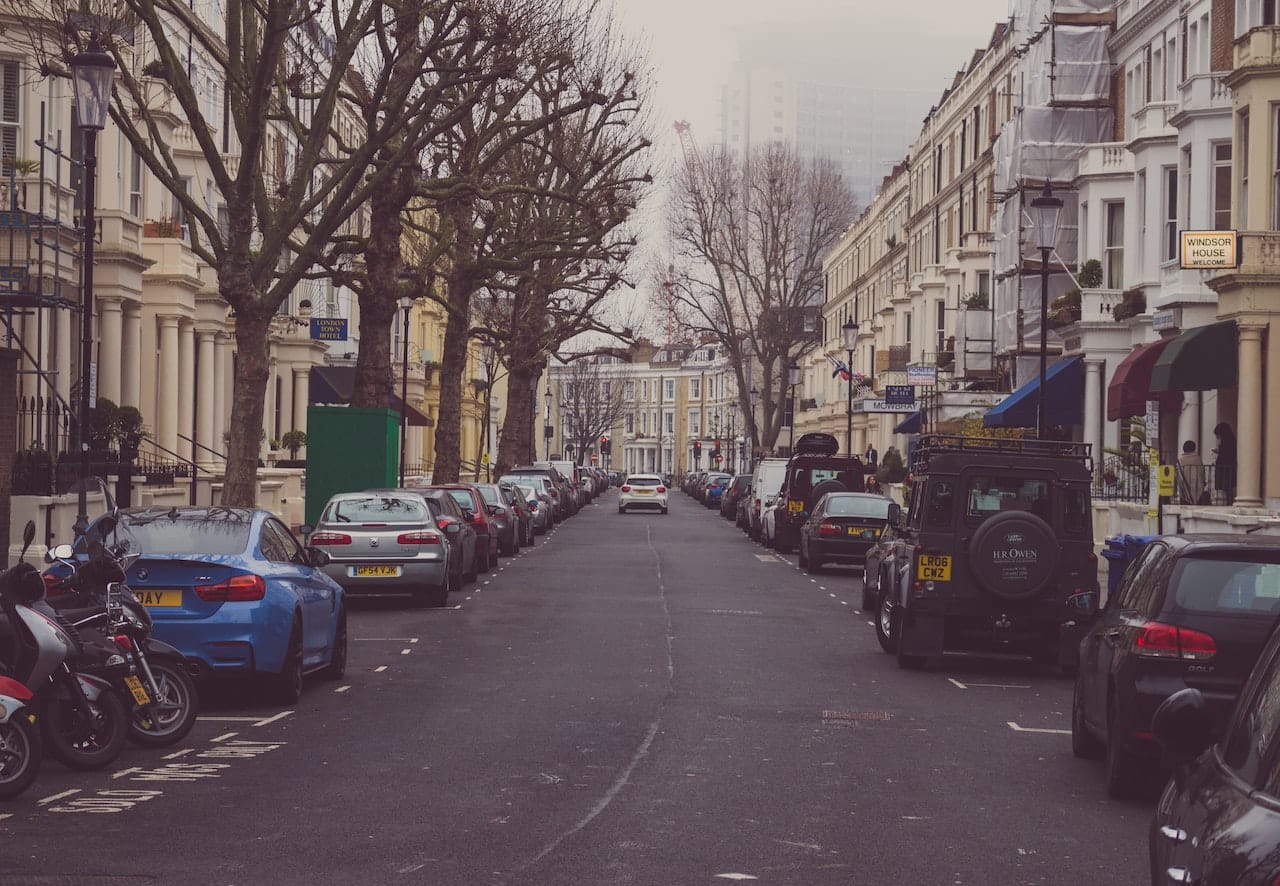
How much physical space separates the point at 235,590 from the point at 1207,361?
21.7m

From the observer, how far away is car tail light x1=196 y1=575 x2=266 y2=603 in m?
13.5

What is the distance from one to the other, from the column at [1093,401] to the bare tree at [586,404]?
11552 centimetres

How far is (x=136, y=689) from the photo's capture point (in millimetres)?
11328

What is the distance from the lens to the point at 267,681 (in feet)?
46.0

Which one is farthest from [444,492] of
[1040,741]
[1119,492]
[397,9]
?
[1040,741]

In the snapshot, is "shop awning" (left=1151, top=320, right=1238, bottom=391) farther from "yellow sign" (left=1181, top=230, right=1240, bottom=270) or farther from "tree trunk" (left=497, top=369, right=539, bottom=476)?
"tree trunk" (left=497, top=369, right=539, bottom=476)

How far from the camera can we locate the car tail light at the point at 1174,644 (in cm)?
1021

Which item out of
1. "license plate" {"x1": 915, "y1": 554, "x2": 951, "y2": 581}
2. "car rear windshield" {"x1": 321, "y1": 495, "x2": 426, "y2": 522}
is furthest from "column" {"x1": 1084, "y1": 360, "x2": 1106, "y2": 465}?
"license plate" {"x1": 915, "y1": 554, "x2": 951, "y2": 581}

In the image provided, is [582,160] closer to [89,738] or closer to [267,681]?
[267,681]

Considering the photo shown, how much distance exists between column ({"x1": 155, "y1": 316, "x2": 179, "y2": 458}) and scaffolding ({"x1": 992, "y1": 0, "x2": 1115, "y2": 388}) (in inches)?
786

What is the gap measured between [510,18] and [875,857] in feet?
82.6

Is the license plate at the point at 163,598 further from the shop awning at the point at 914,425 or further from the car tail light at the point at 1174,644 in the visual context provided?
the shop awning at the point at 914,425

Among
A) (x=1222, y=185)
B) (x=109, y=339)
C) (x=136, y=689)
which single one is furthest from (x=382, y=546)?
(x=1222, y=185)

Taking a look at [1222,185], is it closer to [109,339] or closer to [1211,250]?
[1211,250]
